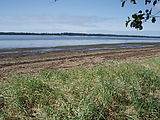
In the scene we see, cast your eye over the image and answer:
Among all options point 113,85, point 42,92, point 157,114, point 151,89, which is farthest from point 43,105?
point 151,89

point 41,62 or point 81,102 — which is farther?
point 41,62

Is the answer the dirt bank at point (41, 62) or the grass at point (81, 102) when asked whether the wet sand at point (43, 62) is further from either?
the grass at point (81, 102)

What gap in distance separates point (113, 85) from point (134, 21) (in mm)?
3710

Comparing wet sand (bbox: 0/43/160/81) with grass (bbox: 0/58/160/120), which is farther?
wet sand (bbox: 0/43/160/81)

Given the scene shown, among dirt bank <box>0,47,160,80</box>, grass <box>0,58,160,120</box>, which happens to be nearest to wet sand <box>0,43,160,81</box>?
dirt bank <box>0,47,160,80</box>

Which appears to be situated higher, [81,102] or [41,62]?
[81,102]

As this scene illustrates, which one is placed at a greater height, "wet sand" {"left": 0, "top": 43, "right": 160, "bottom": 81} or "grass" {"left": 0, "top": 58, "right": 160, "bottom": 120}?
"grass" {"left": 0, "top": 58, "right": 160, "bottom": 120}

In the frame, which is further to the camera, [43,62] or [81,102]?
[43,62]

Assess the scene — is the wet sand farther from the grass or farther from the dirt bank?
the grass

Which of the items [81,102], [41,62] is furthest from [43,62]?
[81,102]

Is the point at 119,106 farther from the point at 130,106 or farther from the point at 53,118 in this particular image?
the point at 53,118

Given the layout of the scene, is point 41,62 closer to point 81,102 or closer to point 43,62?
point 43,62

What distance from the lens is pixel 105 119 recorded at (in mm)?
4191

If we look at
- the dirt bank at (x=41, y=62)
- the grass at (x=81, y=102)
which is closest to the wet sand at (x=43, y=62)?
the dirt bank at (x=41, y=62)
